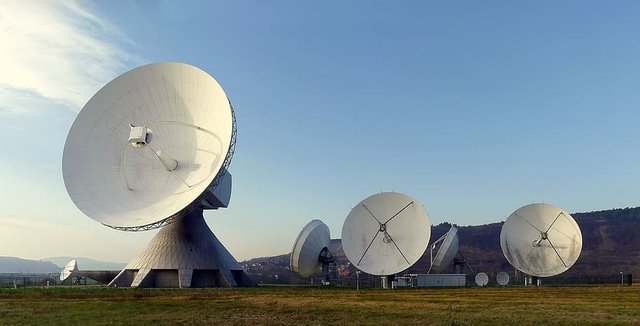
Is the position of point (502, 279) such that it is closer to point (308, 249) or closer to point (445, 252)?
point (445, 252)

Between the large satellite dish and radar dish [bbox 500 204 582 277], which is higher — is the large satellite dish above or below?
above

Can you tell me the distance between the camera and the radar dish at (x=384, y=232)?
6519 centimetres

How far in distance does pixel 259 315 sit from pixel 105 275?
54.3 meters

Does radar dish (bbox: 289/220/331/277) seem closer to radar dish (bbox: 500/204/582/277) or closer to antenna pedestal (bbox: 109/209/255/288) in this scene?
antenna pedestal (bbox: 109/209/255/288)

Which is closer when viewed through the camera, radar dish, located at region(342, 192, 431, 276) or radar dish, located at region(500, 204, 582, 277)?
radar dish, located at region(342, 192, 431, 276)

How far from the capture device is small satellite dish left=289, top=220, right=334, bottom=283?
7697cm

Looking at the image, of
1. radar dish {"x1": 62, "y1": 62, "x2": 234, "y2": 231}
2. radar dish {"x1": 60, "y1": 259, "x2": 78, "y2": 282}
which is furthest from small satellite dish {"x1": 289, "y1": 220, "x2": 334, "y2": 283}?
radar dish {"x1": 60, "y1": 259, "x2": 78, "y2": 282}

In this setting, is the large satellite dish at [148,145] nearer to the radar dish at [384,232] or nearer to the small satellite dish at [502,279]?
the radar dish at [384,232]

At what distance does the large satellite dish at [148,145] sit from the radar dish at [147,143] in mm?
82

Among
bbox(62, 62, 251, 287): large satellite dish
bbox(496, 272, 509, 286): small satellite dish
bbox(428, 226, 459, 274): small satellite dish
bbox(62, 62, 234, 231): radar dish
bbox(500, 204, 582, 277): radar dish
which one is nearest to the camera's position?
bbox(62, 62, 251, 287): large satellite dish

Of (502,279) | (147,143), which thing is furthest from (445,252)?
(147,143)

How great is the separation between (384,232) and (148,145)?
2832cm

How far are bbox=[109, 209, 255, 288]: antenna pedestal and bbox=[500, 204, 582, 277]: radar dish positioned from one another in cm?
3778

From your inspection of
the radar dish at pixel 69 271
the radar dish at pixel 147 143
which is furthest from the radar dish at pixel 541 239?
the radar dish at pixel 69 271
